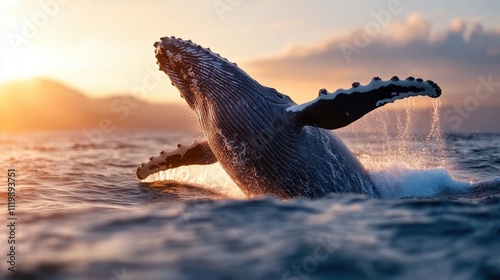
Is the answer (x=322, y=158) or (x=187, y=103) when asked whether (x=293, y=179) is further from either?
(x=187, y=103)

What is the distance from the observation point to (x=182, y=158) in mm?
12781

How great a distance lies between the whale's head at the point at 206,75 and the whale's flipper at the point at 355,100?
1247 mm

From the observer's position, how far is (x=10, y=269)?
20.1 feet

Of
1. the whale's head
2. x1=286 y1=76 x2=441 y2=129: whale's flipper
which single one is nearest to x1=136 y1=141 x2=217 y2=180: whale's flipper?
the whale's head

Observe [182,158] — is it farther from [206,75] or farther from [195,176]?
[206,75]

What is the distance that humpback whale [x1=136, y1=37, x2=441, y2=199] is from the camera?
981cm

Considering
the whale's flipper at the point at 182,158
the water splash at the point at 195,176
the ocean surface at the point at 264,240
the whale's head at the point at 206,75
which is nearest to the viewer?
the ocean surface at the point at 264,240

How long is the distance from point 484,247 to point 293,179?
14.8ft

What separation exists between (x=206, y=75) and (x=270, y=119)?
1568 millimetres

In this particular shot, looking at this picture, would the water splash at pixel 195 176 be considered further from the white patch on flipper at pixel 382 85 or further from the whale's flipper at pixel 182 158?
the white patch on flipper at pixel 382 85

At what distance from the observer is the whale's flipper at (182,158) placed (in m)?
12.5

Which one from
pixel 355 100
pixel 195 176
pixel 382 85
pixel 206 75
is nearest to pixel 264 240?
pixel 355 100

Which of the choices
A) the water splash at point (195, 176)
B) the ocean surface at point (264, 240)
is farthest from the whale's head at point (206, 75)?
the water splash at point (195, 176)

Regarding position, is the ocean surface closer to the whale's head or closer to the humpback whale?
the humpback whale
